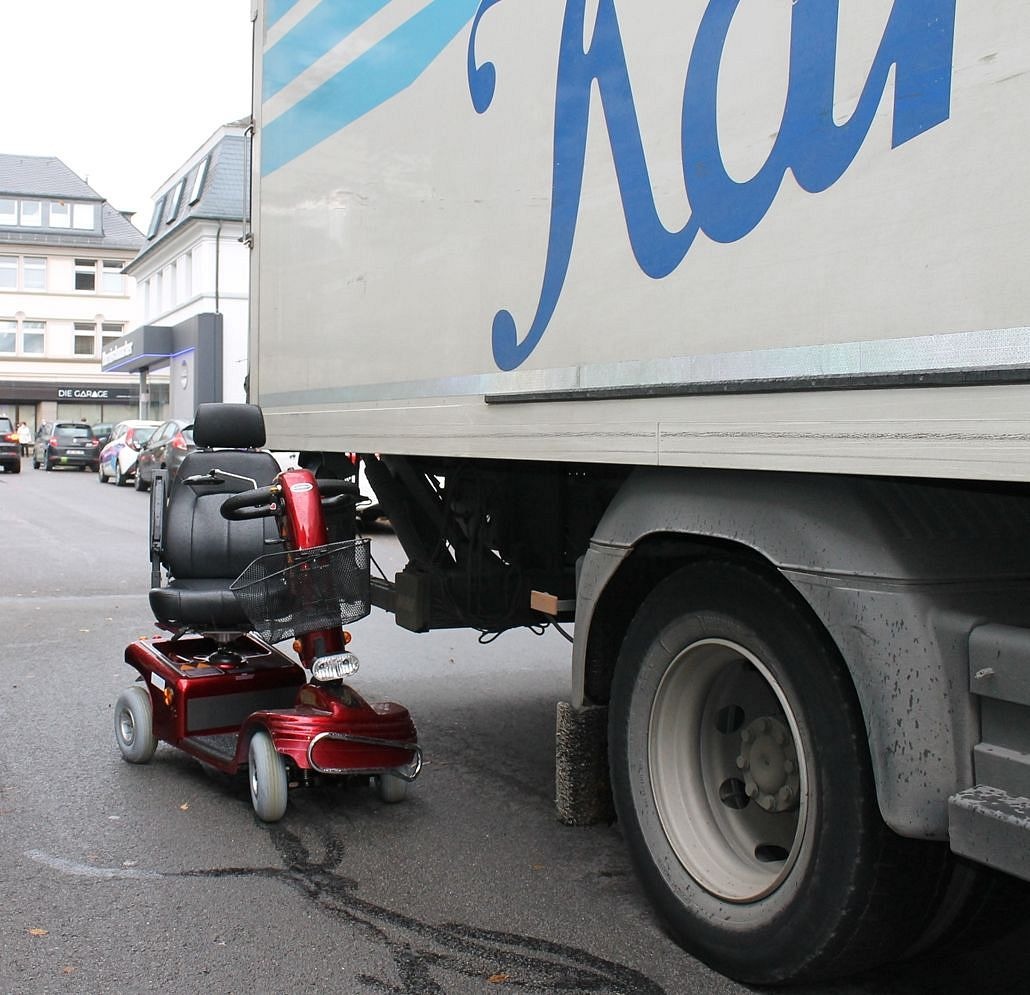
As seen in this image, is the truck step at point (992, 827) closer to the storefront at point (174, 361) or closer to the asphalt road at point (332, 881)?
the asphalt road at point (332, 881)

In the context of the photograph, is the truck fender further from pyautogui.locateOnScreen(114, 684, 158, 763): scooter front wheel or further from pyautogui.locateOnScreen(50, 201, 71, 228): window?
pyautogui.locateOnScreen(50, 201, 71, 228): window

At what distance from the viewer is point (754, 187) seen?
284cm

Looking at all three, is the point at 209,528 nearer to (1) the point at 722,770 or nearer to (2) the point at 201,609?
(2) the point at 201,609

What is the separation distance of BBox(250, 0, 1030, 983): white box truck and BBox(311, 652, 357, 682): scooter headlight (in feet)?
2.46

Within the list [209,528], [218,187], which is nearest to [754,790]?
[209,528]

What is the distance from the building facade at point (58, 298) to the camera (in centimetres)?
6544

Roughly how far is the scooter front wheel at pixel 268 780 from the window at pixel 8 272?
221ft

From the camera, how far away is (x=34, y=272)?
219 feet

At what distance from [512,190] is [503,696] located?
354 centimetres

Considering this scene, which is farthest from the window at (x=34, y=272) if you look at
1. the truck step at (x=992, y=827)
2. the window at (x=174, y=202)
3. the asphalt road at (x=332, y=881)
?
the truck step at (x=992, y=827)

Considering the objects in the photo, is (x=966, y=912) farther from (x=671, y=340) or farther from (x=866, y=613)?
(x=671, y=340)

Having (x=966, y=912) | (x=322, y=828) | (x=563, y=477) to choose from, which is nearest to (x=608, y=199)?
(x=563, y=477)

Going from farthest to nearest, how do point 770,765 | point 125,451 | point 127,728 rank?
point 125,451
point 127,728
point 770,765

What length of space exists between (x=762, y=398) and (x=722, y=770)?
47.2 inches
